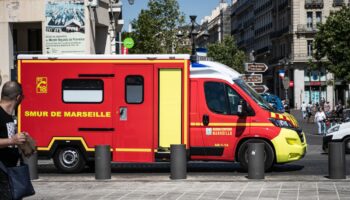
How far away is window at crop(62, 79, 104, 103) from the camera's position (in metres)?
17.1

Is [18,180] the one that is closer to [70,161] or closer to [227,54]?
[70,161]

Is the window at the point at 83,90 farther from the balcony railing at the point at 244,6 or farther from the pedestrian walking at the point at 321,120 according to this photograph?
the balcony railing at the point at 244,6

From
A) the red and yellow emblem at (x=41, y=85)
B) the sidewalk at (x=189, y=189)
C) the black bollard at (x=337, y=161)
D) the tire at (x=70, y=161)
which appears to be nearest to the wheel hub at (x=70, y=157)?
the tire at (x=70, y=161)

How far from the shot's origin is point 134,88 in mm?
17094

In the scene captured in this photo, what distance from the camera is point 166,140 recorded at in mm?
17047

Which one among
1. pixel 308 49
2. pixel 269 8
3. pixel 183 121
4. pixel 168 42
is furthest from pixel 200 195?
pixel 269 8

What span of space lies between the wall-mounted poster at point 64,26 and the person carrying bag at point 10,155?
77.6 ft

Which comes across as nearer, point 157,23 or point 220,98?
point 220,98

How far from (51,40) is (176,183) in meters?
17.4

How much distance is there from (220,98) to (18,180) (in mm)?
10260

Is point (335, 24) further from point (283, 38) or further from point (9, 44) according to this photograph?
point (283, 38)

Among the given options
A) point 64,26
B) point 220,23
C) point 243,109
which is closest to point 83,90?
point 243,109

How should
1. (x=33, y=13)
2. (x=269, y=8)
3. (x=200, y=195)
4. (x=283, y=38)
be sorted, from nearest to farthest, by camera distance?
(x=200, y=195) → (x=33, y=13) → (x=283, y=38) → (x=269, y=8)

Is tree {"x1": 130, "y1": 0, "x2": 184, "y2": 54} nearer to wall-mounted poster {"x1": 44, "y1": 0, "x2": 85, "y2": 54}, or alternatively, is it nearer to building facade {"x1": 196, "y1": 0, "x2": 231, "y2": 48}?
wall-mounted poster {"x1": 44, "y1": 0, "x2": 85, "y2": 54}
